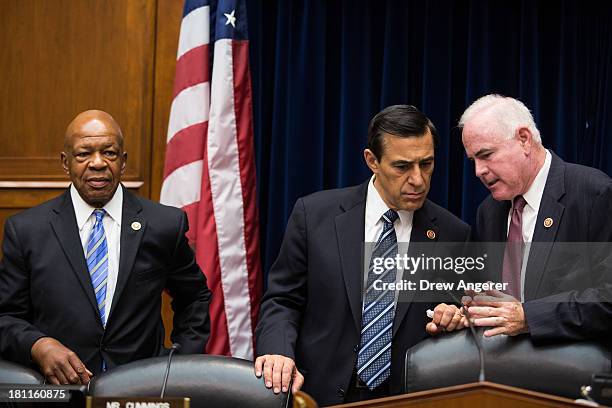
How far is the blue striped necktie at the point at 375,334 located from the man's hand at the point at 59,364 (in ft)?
2.88

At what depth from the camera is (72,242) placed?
3.36 meters

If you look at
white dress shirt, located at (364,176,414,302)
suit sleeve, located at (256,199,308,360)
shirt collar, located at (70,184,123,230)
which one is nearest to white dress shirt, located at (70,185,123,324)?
shirt collar, located at (70,184,123,230)

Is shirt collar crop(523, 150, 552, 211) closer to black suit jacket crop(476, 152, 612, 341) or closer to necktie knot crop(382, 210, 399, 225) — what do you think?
black suit jacket crop(476, 152, 612, 341)

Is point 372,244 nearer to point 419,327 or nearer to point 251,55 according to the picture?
point 419,327

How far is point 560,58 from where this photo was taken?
14.8 feet

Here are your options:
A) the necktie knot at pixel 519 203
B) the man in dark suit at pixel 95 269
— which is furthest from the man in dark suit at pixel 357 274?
the man in dark suit at pixel 95 269

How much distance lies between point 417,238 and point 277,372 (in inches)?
33.2

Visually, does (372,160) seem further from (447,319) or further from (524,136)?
(447,319)

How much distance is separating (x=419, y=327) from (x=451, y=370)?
0.57 m

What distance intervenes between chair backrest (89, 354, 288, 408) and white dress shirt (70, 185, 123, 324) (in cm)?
83

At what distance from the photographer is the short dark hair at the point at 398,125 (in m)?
3.24

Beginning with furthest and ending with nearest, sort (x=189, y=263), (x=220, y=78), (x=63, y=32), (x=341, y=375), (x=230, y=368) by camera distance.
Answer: (x=63, y=32) < (x=220, y=78) < (x=189, y=263) < (x=341, y=375) < (x=230, y=368)

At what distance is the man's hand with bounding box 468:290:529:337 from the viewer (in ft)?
8.89

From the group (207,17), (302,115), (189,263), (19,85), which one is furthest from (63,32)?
(189,263)
